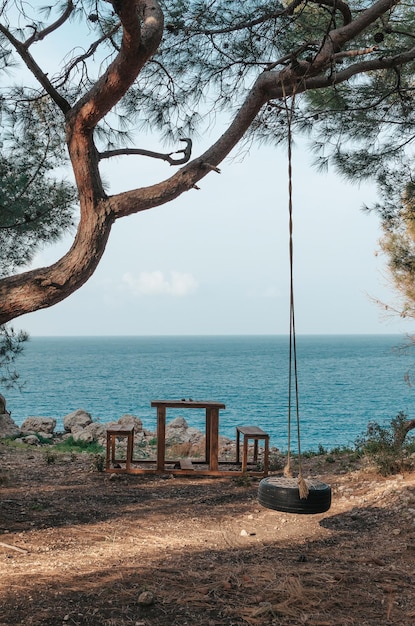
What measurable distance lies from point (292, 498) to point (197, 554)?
1.09 m

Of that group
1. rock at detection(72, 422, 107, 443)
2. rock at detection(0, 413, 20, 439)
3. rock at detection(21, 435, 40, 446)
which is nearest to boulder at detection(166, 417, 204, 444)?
rock at detection(72, 422, 107, 443)

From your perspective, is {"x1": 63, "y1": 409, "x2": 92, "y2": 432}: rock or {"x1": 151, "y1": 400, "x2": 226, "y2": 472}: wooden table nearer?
{"x1": 151, "y1": 400, "x2": 226, "y2": 472}: wooden table

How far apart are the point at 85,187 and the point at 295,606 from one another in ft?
9.27

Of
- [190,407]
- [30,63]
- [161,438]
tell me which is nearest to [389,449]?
[190,407]

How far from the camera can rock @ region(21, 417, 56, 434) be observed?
575 inches

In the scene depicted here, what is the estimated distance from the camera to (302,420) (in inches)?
1079

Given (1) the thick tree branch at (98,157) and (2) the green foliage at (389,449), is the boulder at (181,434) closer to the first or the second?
(2) the green foliage at (389,449)

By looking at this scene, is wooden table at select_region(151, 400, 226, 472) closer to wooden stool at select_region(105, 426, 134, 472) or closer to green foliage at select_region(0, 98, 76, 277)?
wooden stool at select_region(105, 426, 134, 472)

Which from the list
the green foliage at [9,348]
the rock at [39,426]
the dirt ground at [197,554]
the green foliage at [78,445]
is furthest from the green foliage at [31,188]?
the rock at [39,426]

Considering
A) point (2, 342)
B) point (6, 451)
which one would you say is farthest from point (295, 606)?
point (6, 451)

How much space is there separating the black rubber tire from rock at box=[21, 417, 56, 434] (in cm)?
1182

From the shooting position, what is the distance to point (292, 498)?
3346mm

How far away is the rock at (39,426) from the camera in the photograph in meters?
14.6

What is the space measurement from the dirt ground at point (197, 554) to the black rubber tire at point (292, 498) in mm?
404
